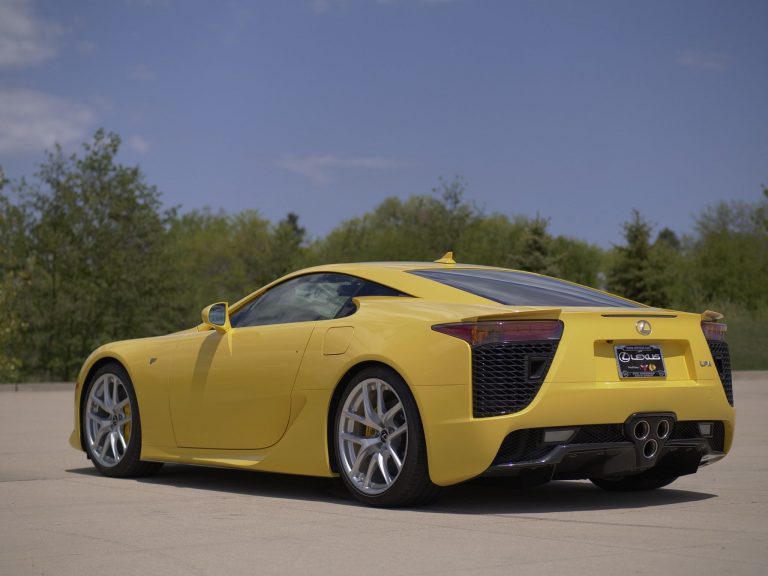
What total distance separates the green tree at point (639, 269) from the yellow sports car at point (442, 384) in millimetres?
51600

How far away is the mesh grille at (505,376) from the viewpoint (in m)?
6.04

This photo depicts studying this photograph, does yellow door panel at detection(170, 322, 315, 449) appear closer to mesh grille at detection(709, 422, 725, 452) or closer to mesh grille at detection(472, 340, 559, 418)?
mesh grille at detection(472, 340, 559, 418)

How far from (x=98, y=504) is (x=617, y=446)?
9.46 ft

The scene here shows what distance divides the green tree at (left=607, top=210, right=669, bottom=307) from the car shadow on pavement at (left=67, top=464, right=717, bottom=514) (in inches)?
2009

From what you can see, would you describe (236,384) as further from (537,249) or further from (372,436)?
(537,249)

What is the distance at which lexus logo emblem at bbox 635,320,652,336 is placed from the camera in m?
6.40

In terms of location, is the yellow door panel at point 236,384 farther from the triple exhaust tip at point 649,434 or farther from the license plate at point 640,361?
the triple exhaust tip at point 649,434

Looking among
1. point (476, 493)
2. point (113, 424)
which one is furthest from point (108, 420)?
point (476, 493)

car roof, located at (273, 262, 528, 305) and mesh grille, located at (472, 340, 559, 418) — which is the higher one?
car roof, located at (273, 262, 528, 305)

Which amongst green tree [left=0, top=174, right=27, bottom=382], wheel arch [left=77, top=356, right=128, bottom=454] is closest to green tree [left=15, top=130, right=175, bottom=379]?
green tree [left=0, top=174, right=27, bottom=382]

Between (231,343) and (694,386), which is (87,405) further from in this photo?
(694,386)

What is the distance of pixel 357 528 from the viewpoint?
571cm

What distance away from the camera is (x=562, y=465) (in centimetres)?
620

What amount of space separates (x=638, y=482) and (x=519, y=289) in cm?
148
